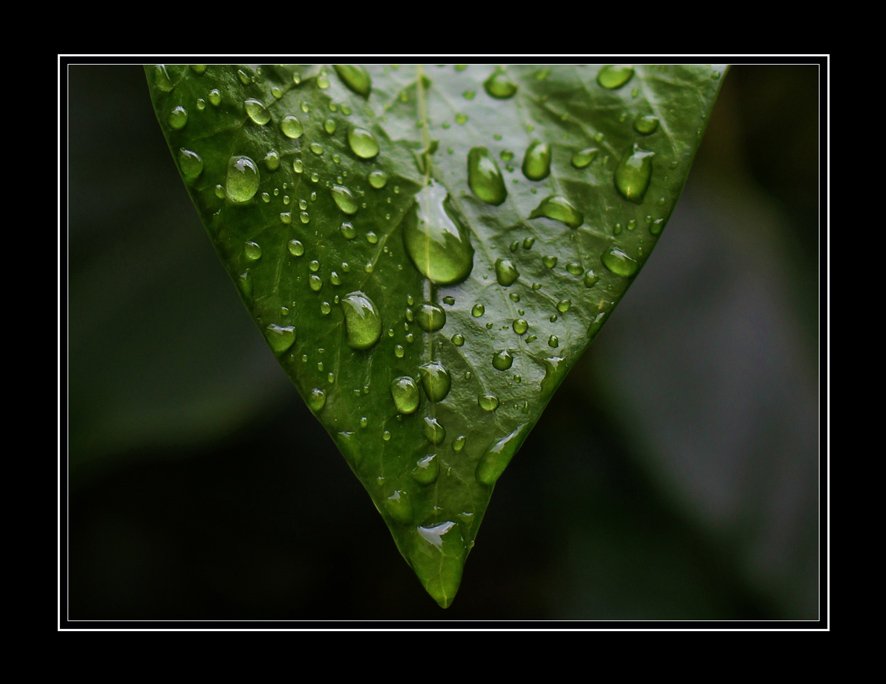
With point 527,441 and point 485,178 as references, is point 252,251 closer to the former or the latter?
point 485,178

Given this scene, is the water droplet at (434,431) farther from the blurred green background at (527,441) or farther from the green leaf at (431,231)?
the blurred green background at (527,441)

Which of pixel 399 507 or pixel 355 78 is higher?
pixel 355 78

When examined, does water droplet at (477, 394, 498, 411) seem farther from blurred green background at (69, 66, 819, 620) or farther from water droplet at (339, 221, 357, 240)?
blurred green background at (69, 66, 819, 620)

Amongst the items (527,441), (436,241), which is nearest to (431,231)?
(436,241)

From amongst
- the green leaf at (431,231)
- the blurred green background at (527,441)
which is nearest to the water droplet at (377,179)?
the green leaf at (431,231)

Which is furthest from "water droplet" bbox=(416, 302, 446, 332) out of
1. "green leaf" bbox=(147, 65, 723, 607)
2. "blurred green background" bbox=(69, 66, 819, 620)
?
"blurred green background" bbox=(69, 66, 819, 620)
